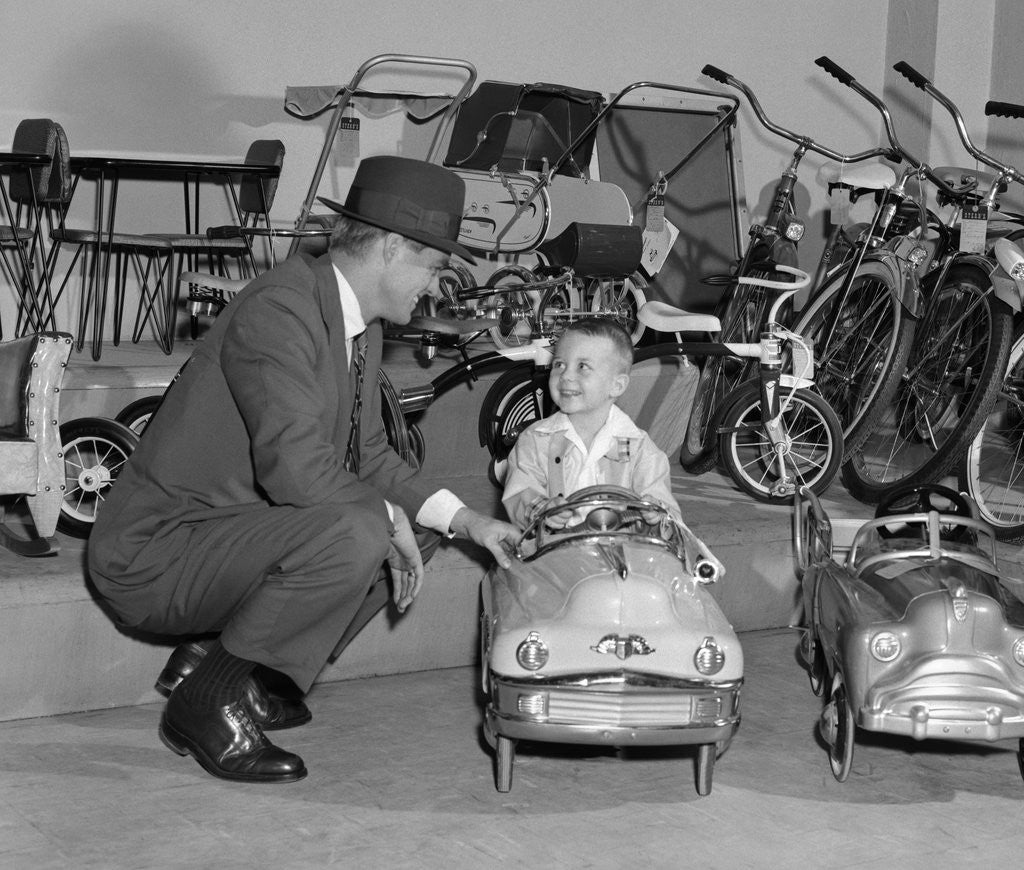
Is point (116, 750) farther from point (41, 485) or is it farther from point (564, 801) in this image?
point (564, 801)

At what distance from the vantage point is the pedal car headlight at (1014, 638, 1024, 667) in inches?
116

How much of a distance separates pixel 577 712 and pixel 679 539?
1.73 ft

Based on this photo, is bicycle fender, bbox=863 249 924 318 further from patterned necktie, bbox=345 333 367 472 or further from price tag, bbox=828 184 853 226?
price tag, bbox=828 184 853 226

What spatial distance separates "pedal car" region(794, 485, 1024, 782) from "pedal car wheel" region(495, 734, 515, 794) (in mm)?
741

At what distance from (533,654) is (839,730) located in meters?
0.79

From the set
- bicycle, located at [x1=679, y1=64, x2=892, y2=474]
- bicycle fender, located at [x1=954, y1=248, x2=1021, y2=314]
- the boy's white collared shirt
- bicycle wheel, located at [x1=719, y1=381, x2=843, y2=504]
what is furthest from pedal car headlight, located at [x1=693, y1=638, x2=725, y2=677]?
bicycle fender, located at [x1=954, y1=248, x2=1021, y2=314]

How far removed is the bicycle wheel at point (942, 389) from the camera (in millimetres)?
4473

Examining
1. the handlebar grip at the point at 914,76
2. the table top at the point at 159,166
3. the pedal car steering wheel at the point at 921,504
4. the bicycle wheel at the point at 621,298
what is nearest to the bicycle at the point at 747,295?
the handlebar grip at the point at 914,76

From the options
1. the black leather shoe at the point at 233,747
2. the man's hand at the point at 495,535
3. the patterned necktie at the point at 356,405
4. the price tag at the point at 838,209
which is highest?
the price tag at the point at 838,209

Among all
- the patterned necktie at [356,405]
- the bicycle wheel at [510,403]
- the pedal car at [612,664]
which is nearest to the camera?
the pedal car at [612,664]

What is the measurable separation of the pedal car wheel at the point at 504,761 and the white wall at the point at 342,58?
3.93 metres

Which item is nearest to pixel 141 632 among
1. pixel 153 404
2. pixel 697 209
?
Answer: pixel 153 404

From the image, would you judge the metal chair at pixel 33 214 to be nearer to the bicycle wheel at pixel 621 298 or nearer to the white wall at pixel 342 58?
the white wall at pixel 342 58

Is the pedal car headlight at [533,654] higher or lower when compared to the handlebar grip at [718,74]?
lower
